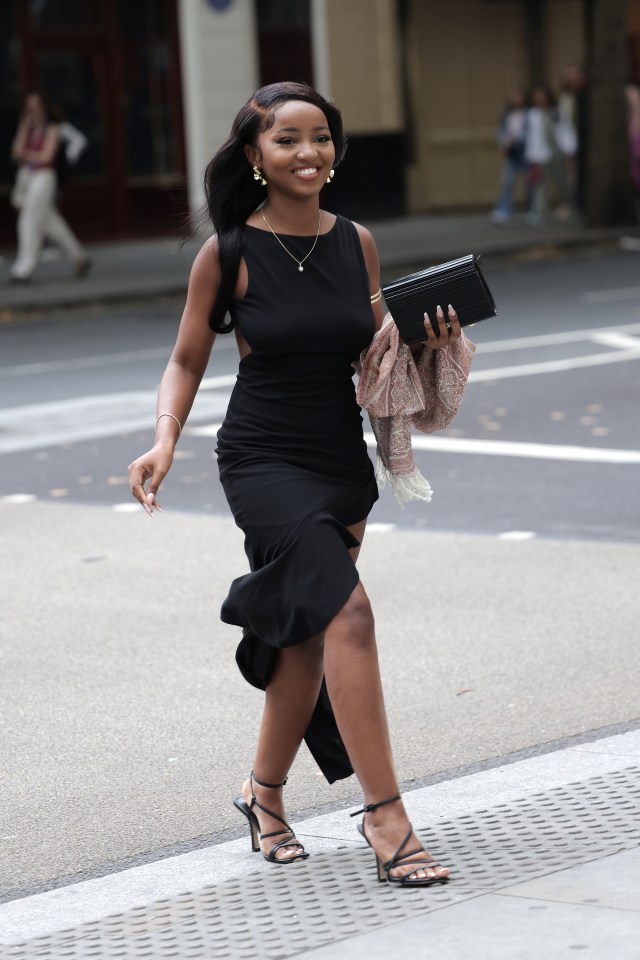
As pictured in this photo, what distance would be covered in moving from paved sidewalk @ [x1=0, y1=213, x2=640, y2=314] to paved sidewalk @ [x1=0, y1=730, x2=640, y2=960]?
14380 millimetres

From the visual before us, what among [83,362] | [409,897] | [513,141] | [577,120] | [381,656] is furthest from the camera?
[513,141]

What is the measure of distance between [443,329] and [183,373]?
25.7 inches

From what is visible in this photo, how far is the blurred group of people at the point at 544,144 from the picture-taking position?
2720 cm

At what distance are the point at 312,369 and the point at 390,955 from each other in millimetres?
1442

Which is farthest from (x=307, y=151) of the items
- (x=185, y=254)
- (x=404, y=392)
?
(x=185, y=254)

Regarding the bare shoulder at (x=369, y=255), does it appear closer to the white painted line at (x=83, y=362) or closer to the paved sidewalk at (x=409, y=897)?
the paved sidewalk at (x=409, y=897)

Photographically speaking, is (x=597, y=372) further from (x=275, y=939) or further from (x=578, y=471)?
(x=275, y=939)

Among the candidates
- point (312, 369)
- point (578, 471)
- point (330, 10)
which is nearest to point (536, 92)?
point (330, 10)

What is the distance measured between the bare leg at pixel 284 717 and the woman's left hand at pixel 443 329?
74 cm

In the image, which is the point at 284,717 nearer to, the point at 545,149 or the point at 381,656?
the point at 381,656

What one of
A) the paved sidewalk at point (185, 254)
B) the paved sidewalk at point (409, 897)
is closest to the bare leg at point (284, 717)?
the paved sidewalk at point (409, 897)

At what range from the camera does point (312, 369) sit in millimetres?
4398

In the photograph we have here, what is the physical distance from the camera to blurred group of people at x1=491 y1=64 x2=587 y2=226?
2720 centimetres

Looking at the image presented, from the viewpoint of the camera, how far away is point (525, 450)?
10375 millimetres
